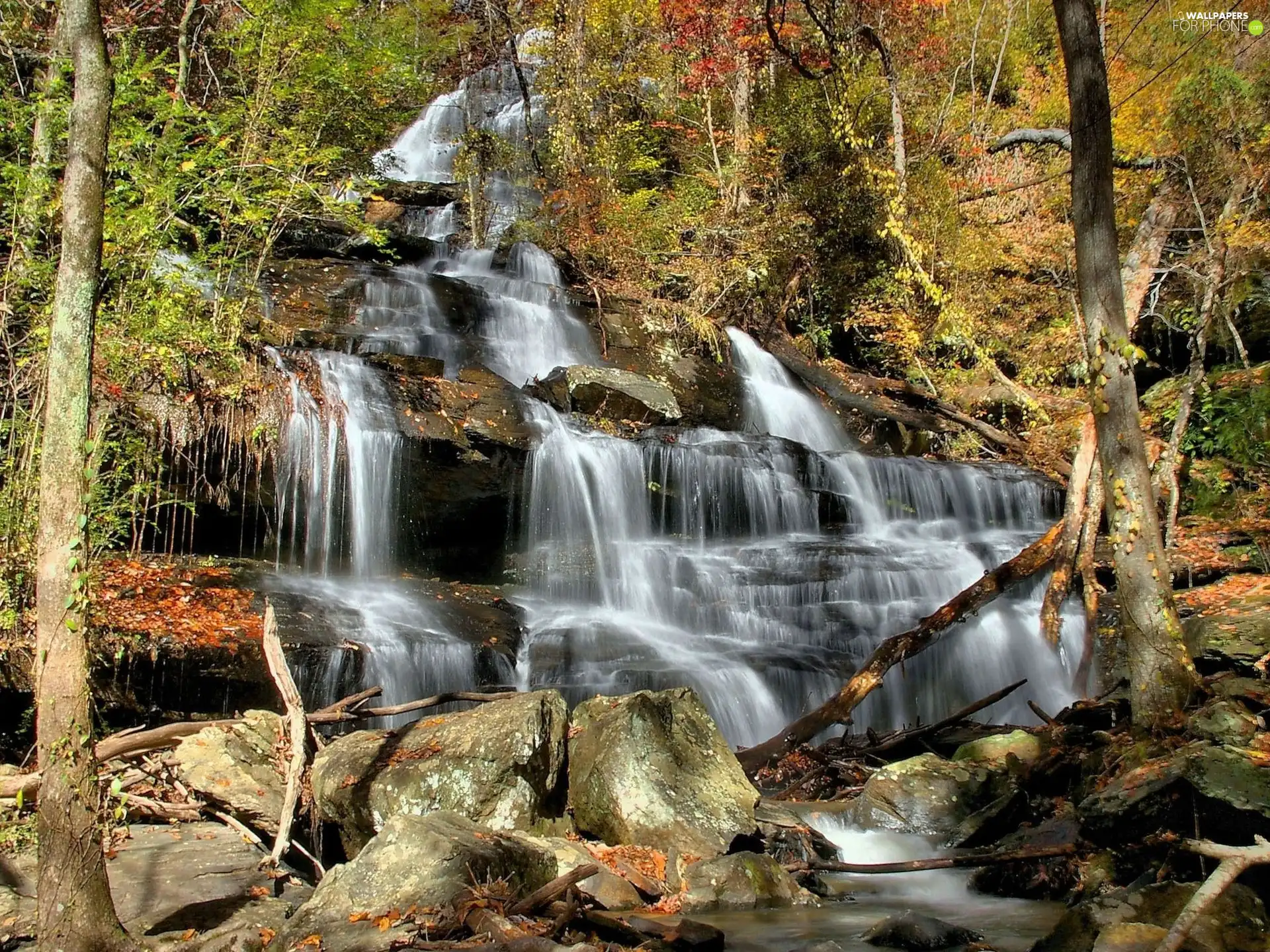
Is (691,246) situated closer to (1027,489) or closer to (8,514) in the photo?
(1027,489)

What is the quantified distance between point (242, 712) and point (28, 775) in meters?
2.61

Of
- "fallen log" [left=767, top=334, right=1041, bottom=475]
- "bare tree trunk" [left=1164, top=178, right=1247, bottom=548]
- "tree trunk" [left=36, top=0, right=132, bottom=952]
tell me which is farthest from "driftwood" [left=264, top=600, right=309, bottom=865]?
"fallen log" [left=767, top=334, right=1041, bottom=475]

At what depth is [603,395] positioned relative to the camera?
13.9 m

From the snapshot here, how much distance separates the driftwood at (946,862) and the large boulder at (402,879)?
169cm

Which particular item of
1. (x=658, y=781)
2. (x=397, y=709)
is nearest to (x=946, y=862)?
(x=658, y=781)

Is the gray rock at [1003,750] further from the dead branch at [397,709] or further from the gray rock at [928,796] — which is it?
the dead branch at [397,709]

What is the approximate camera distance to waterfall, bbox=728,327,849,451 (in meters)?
16.6

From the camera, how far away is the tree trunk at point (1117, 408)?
507 cm

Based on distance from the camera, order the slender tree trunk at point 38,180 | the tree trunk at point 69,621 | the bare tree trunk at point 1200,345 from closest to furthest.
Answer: the tree trunk at point 69,621, the slender tree trunk at point 38,180, the bare tree trunk at point 1200,345

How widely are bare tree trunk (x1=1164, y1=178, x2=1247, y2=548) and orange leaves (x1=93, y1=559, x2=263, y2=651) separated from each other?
A: 33.6ft

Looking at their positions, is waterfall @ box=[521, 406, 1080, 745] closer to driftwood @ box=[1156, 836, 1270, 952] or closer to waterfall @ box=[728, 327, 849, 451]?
waterfall @ box=[728, 327, 849, 451]

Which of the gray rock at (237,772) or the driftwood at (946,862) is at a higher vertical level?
the gray rock at (237,772)

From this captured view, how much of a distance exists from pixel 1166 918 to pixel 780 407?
1414 centimetres

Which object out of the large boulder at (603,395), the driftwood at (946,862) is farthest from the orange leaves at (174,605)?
the large boulder at (603,395)
